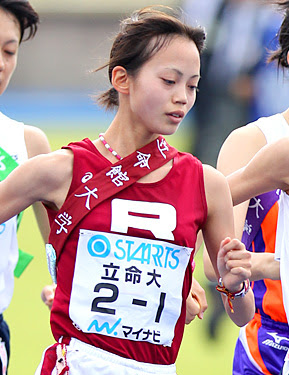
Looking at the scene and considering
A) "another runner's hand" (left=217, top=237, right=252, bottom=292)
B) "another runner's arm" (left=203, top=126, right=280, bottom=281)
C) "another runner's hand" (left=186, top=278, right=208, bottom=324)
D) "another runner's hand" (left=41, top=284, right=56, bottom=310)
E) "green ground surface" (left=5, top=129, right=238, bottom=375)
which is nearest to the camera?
"another runner's hand" (left=217, top=237, right=252, bottom=292)

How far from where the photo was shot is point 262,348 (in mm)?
3316

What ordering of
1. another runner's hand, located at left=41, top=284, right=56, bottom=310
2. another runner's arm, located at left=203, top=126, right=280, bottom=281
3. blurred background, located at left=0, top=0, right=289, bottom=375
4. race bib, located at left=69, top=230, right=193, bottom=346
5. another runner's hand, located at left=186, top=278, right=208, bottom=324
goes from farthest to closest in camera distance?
blurred background, located at left=0, top=0, right=289, bottom=375, another runner's arm, located at left=203, top=126, right=280, bottom=281, another runner's hand, located at left=41, top=284, right=56, bottom=310, another runner's hand, located at left=186, top=278, right=208, bottom=324, race bib, located at left=69, top=230, right=193, bottom=346

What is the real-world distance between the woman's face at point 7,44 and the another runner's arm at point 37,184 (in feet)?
2.51

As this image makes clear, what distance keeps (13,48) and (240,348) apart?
140 cm

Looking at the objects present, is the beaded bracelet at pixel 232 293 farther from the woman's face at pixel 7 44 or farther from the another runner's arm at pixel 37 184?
the woman's face at pixel 7 44

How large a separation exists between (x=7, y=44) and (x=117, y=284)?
114 centimetres

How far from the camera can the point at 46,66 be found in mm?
16438

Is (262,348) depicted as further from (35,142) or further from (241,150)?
(35,142)

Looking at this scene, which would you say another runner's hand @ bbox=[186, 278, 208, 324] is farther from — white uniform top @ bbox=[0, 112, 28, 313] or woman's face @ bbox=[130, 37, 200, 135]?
white uniform top @ bbox=[0, 112, 28, 313]

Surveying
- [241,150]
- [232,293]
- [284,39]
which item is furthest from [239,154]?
[232,293]

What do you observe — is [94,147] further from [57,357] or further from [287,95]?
[287,95]

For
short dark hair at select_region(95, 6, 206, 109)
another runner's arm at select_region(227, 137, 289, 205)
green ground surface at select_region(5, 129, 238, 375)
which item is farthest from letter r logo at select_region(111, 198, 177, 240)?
green ground surface at select_region(5, 129, 238, 375)

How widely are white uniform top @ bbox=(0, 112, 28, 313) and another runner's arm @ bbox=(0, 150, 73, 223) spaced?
0.63 meters

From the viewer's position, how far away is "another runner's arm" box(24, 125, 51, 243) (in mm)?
3379
